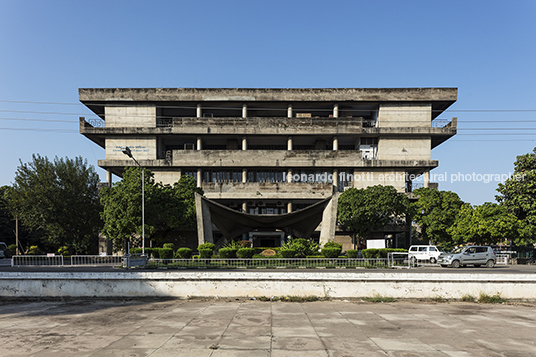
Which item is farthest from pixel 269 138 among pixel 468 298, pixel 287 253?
pixel 468 298

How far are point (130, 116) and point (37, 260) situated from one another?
28.5 metres

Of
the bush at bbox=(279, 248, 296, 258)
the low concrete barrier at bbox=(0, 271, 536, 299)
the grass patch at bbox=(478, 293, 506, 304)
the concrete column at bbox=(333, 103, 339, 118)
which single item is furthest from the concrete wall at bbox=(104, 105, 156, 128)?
the grass patch at bbox=(478, 293, 506, 304)

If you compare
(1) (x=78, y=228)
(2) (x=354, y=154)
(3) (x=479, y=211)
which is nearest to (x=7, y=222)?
(1) (x=78, y=228)

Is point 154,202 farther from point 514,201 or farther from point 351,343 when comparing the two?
point 514,201

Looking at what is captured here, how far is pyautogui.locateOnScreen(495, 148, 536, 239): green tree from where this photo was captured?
1390 inches

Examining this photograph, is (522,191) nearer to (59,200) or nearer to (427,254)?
(427,254)

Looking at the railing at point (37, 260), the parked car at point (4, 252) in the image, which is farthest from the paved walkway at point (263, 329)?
the parked car at point (4, 252)

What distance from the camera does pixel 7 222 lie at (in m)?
50.5

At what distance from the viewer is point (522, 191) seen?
119 feet

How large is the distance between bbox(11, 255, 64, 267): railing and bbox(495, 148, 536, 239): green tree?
151 feet

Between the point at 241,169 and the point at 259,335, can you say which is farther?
the point at 241,169

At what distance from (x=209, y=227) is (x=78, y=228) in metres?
23.0

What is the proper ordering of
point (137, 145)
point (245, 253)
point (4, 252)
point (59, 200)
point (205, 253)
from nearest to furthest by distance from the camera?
point (245, 253) < point (205, 253) < point (4, 252) < point (59, 200) < point (137, 145)

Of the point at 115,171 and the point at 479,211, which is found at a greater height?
the point at 115,171
